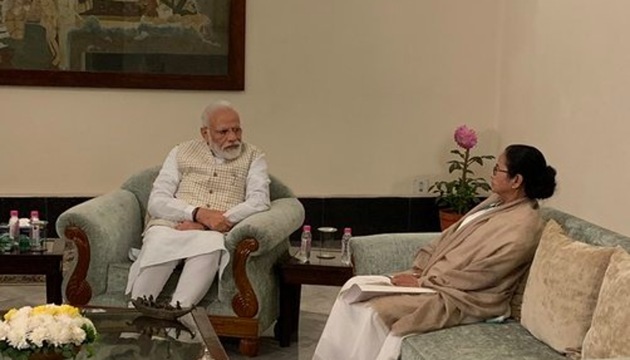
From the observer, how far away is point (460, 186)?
6.22m

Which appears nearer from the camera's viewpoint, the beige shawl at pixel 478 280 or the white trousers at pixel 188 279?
the beige shawl at pixel 478 280

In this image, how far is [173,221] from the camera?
15.0 feet

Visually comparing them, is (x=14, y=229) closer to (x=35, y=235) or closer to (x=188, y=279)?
(x=35, y=235)

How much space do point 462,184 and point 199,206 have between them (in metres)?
2.20

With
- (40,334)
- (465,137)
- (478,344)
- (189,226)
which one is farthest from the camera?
(465,137)

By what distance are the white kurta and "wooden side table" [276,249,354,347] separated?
0.34 m

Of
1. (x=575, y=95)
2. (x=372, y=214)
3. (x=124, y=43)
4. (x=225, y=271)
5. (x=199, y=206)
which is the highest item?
(x=124, y=43)

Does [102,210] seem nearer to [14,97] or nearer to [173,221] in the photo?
[173,221]

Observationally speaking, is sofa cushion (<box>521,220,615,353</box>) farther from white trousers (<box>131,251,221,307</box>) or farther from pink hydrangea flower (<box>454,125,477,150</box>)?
pink hydrangea flower (<box>454,125,477,150</box>)

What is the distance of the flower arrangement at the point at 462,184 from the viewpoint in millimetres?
6152

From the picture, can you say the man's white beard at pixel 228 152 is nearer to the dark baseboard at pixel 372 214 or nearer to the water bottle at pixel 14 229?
the water bottle at pixel 14 229

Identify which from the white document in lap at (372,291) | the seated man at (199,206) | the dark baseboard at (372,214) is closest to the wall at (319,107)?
the dark baseboard at (372,214)

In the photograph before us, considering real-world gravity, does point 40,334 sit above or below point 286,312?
above

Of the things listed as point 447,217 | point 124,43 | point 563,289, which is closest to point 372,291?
point 563,289
